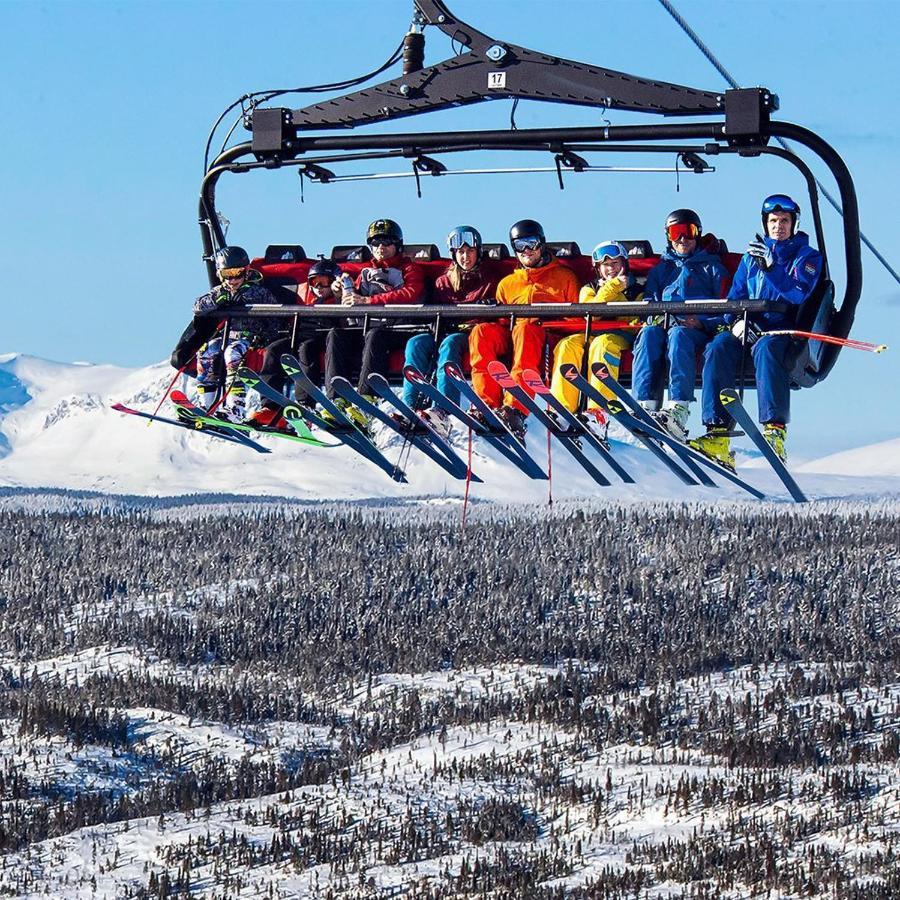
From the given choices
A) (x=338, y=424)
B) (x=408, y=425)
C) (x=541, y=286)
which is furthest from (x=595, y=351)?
(x=338, y=424)

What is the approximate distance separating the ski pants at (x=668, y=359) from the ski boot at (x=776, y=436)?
2.63ft

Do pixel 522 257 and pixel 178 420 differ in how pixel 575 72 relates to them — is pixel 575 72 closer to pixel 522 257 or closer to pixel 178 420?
pixel 522 257

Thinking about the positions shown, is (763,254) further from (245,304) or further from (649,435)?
(245,304)

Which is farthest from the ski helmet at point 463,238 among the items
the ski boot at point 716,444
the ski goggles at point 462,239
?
the ski boot at point 716,444

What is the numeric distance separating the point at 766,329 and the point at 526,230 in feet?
8.59

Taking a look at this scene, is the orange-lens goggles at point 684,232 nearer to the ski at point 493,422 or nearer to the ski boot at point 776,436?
the ski boot at point 776,436

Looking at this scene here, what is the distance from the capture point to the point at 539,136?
1802 cm

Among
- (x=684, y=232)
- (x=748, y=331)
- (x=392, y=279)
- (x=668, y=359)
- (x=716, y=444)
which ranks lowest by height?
(x=716, y=444)

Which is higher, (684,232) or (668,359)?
(684,232)

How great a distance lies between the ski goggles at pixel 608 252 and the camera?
2038cm

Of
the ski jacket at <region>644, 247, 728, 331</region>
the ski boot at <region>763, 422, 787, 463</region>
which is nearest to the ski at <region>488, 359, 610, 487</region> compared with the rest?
the ski boot at <region>763, 422, 787, 463</region>

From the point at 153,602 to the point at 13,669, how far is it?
86.9ft

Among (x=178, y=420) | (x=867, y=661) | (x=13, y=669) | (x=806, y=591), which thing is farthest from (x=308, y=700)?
(x=178, y=420)

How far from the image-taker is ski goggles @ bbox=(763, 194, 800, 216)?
64.2 feet
